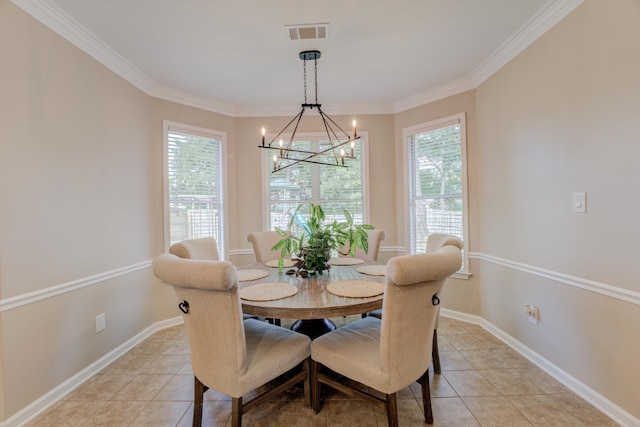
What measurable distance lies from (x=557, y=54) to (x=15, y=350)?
399 cm

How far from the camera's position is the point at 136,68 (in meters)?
2.68

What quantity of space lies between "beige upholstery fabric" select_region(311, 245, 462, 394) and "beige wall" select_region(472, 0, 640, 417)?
1033mm

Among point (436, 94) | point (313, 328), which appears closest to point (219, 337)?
point (313, 328)

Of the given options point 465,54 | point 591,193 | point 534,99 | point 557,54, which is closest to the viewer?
point 591,193

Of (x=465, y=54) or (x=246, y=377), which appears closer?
(x=246, y=377)

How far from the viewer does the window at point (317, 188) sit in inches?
147

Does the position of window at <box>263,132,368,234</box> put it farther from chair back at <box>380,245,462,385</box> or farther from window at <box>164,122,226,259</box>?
chair back at <box>380,245,462,385</box>

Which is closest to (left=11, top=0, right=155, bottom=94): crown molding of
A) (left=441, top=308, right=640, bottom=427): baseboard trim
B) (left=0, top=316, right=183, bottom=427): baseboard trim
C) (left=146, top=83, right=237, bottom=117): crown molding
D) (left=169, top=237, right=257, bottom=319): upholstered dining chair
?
(left=146, top=83, right=237, bottom=117): crown molding

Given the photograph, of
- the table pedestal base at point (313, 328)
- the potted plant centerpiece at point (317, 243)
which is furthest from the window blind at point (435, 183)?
the table pedestal base at point (313, 328)

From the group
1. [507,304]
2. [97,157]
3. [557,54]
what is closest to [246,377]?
[97,157]

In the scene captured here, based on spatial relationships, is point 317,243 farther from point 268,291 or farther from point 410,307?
point 410,307

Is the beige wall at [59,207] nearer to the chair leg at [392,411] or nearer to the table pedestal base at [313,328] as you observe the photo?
the table pedestal base at [313,328]

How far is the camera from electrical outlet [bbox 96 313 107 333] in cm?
227

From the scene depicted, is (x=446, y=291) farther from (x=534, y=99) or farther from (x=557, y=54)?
(x=557, y=54)
